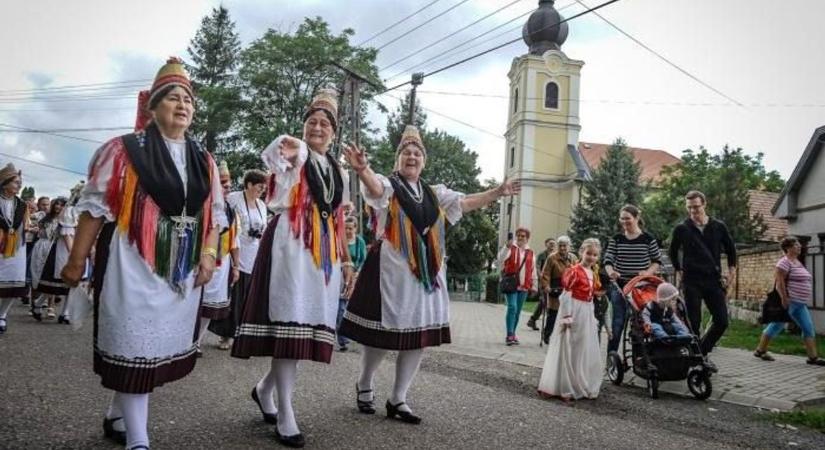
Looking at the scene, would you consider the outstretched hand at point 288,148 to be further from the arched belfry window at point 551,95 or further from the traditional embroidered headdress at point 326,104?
the arched belfry window at point 551,95

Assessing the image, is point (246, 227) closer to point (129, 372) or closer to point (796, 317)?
point (129, 372)

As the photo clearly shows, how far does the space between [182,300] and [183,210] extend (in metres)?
0.47

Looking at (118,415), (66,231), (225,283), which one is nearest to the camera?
(118,415)

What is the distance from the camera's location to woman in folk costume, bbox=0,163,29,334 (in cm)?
845

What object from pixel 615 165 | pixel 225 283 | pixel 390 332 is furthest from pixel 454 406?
pixel 615 165

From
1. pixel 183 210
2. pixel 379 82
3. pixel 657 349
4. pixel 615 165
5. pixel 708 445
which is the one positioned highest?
pixel 379 82

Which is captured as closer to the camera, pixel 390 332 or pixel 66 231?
pixel 390 332

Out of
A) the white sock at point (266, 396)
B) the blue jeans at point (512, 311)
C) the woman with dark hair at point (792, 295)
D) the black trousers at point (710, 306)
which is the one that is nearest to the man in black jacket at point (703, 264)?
the black trousers at point (710, 306)

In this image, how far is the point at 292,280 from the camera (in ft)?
12.7

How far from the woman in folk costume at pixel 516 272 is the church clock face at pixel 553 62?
49682mm

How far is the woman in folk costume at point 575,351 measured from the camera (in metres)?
6.18

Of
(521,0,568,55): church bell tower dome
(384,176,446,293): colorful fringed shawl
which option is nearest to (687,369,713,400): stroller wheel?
(384,176,446,293): colorful fringed shawl

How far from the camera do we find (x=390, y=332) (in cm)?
453

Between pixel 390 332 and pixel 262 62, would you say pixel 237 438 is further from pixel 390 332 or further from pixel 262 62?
pixel 262 62
